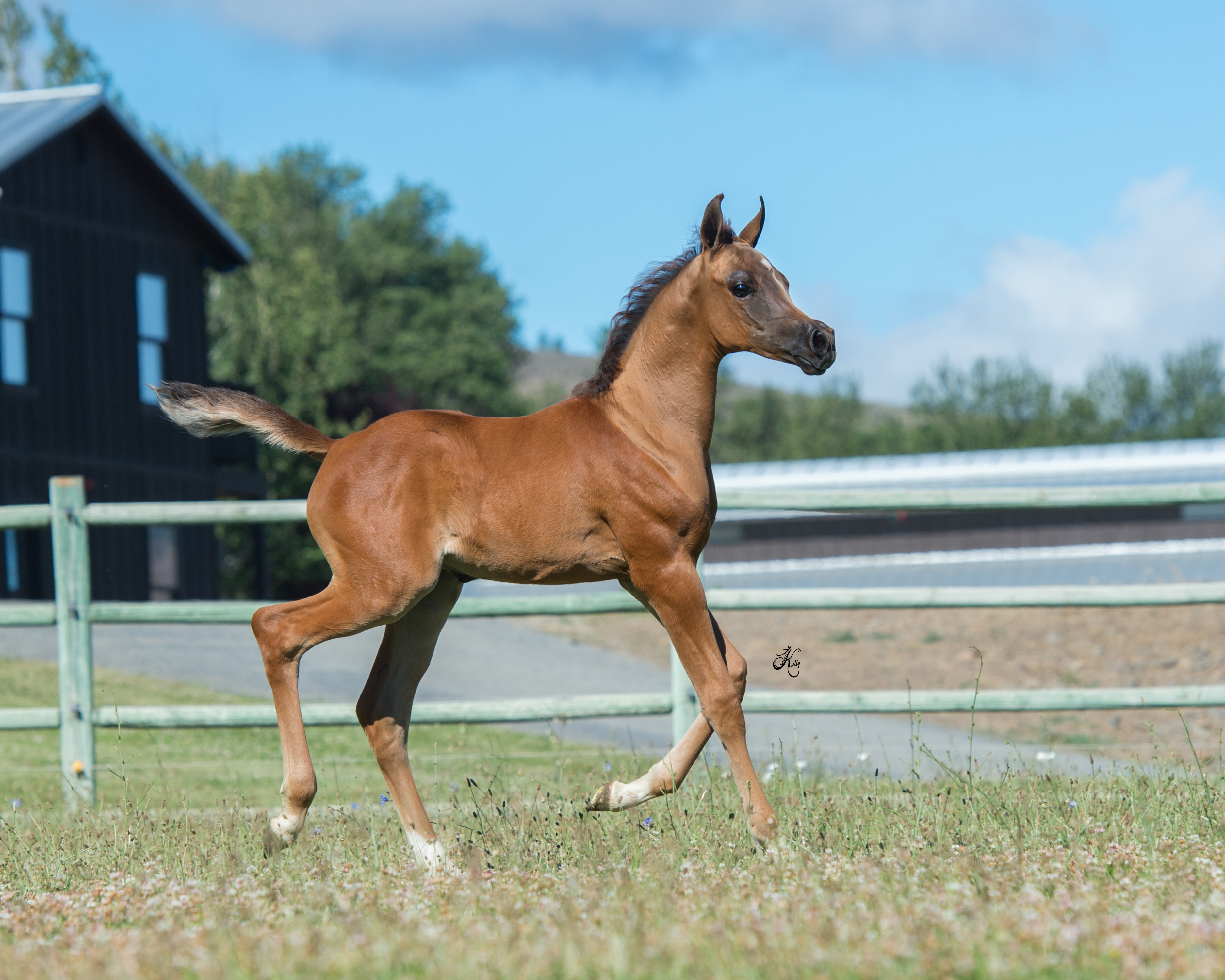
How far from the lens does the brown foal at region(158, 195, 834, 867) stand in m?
4.36

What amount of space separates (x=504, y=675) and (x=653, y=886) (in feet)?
32.5

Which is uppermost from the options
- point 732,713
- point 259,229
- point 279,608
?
point 259,229

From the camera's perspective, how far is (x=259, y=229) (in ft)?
134

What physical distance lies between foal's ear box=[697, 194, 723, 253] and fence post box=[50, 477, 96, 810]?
383cm

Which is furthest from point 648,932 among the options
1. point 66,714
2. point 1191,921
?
point 66,714

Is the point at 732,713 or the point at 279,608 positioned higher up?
the point at 279,608

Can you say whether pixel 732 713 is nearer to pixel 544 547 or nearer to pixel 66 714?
pixel 544 547

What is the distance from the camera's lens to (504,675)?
44.2 feet

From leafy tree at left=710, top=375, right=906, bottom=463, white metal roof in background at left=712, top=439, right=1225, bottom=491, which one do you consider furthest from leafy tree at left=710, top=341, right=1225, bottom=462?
white metal roof in background at left=712, top=439, right=1225, bottom=491

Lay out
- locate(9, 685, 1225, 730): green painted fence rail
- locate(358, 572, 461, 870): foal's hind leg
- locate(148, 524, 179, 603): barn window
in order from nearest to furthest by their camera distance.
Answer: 1. locate(358, 572, 461, 870): foal's hind leg
2. locate(9, 685, 1225, 730): green painted fence rail
3. locate(148, 524, 179, 603): barn window

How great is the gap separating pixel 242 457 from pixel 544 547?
65.9 feet

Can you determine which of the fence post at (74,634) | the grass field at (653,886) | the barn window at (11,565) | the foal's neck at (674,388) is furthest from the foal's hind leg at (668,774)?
the barn window at (11,565)

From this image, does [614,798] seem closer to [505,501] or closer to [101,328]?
[505,501]

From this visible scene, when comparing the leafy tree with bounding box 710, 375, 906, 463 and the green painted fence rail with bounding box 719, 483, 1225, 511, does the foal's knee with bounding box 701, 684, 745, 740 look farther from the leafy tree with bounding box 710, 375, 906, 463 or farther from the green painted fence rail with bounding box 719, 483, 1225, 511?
the leafy tree with bounding box 710, 375, 906, 463
